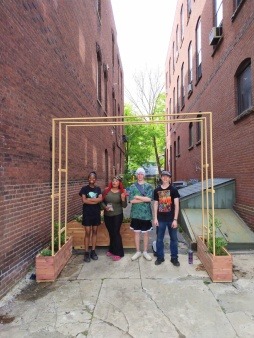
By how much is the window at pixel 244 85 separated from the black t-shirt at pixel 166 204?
153 inches

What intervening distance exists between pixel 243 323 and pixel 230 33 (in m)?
8.38

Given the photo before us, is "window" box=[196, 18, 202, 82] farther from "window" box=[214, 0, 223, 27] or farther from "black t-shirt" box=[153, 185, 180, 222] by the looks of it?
"black t-shirt" box=[153, 185, 180, 222]

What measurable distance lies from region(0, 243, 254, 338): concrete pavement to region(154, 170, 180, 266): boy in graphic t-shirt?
0.85 ft

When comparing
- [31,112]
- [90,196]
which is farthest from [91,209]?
[31,112]

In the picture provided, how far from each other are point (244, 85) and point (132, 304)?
22.2 feet

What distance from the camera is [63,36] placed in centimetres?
766

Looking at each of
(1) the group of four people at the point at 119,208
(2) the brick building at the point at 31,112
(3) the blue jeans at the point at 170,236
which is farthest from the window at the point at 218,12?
(3) the blue jeans at the point at 170,236

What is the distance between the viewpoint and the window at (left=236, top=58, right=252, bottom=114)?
25.5 ft

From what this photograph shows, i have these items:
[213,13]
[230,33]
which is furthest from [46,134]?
[213,13]

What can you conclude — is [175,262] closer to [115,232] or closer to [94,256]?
[115,232]

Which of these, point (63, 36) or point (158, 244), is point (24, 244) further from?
point (63, 36)

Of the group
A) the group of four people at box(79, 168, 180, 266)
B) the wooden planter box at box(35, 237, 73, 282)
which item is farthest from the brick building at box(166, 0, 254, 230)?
the wooden planter box at box(35, 237, 73, 282)

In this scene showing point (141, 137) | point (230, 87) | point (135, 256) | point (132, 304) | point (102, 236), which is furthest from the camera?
point (141, 137)

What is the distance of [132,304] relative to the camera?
155 inches
